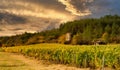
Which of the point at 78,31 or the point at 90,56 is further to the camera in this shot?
the point at 78,31

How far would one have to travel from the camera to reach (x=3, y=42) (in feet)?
502

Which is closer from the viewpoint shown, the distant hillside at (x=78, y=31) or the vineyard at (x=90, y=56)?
the vineyard at (x=90, y=56)

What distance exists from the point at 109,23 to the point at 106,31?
9961 mm

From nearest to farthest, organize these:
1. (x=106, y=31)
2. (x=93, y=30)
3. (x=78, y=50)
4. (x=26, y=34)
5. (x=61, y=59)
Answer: (x=78, y=50)
(x=61, y=59)
(x=106, y=31)
(x=93, y=30)
(x=26, y=34)

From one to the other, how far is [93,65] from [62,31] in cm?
12265

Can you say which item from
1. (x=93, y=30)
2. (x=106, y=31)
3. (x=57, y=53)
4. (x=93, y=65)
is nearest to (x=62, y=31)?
(x=93, y=30)

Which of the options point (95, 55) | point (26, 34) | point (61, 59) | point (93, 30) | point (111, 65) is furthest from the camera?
point (26, 34)

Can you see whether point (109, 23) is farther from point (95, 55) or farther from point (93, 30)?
point (95, 55)

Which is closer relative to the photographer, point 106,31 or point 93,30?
point 106,31

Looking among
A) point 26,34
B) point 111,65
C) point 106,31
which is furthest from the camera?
point 26,34

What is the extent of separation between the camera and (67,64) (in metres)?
43.7

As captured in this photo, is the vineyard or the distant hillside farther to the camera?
the distant hillside

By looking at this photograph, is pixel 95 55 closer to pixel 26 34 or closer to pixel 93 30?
pixel 93 30

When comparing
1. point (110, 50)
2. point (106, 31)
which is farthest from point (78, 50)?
point (106, 31)
